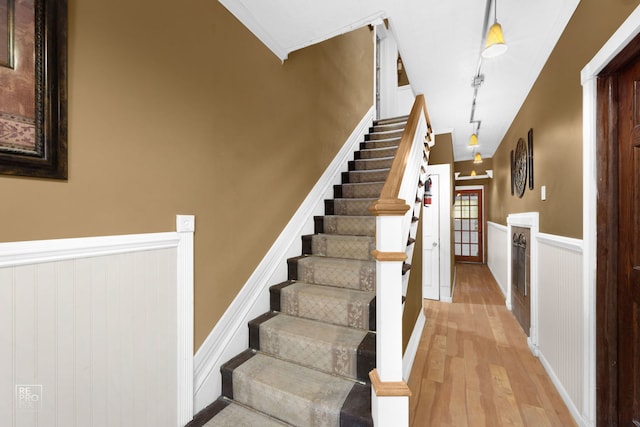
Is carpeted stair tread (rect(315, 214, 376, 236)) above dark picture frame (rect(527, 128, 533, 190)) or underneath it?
underneath

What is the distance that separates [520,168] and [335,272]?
3.00 meters

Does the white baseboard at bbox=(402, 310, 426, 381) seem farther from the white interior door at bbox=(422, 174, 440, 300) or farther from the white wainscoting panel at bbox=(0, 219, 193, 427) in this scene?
the white wainscoting panel at bbox=(0, 219, 193, 427)

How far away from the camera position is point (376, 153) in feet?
10.9

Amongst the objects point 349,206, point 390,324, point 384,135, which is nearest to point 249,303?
point 390,324

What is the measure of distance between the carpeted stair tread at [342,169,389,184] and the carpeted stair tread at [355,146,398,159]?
1.32 ft

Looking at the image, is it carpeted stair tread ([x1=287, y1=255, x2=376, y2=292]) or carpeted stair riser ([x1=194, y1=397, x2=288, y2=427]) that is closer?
carpeted stair riser ([x1=194, y1=397, x2=288, y2=427])

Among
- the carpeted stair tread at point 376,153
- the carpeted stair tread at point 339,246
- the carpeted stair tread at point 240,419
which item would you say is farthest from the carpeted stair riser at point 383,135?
the carpeted stair tread at point 240,419

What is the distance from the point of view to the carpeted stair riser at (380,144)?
3.42 meters

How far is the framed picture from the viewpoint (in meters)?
0.83

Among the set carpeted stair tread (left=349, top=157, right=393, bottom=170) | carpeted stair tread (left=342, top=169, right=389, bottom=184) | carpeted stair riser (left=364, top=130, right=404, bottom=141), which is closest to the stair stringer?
carpeted stair tread (left=342, top=169, right=389, bottom=184)

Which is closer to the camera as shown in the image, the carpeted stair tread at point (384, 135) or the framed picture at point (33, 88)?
the framed picture at point (33, 88)

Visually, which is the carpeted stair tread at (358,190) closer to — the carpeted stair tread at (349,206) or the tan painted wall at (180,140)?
the carpeted stair tread at (349,206)

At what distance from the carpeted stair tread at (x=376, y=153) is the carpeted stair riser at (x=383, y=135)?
0.33 metres

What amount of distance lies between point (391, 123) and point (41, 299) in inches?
163
